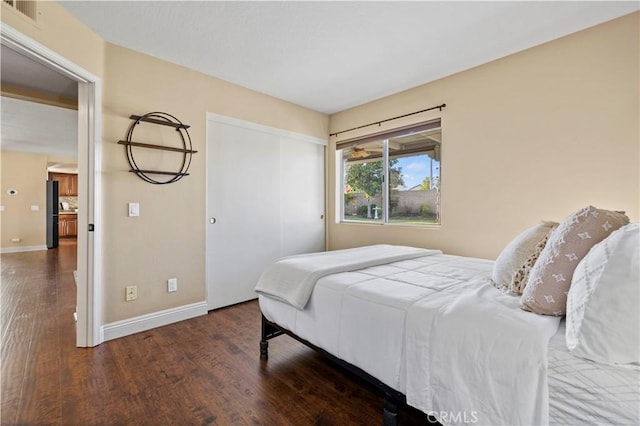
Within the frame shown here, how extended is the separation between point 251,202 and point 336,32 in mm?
2037

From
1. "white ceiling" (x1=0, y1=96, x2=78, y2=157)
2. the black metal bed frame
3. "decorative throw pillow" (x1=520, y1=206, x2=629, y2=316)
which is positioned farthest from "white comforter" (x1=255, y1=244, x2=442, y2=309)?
"white ceiling" (x1=0, y1=96, x2=78, y2=157)

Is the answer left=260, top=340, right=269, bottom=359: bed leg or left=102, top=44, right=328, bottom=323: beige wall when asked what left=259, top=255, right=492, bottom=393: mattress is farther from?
left=102, top=44, right=328, bottom=323: beige wall

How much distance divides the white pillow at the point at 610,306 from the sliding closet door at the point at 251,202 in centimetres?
300

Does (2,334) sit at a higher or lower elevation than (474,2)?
lower

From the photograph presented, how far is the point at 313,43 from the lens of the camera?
95.9 inches

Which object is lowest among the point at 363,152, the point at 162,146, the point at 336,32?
the point at 162,146

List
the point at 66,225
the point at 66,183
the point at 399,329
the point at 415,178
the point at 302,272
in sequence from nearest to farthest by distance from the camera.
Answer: the point at 399,329 → the point at 302,272 → the point at 415,178 → the point at 66,225 → the point at 66,183

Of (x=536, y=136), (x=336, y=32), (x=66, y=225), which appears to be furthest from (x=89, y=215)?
(x=66, y=225)

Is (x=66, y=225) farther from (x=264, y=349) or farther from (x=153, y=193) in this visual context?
(x=264, y=349)

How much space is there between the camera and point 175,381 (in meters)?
1.83

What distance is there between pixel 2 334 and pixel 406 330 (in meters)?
3.35

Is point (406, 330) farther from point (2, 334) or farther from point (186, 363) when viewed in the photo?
point (2, 334)

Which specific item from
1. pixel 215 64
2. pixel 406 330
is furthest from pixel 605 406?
pixel 215 64

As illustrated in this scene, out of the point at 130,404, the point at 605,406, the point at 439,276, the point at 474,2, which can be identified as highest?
the point at 474,2
